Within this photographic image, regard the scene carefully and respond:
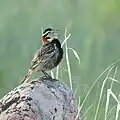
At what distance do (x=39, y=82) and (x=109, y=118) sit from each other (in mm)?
1488

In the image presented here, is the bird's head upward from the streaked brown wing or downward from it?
upward

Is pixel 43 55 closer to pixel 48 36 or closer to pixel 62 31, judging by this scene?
pixel 48 36

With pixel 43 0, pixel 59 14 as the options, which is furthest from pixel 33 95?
pixel 43 0

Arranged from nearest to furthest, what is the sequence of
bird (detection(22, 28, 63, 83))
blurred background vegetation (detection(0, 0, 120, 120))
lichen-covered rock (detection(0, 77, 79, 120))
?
1. lichen-covered rock (detection(0, 77, 79, 120))
2. bird (detection(22, 28, 63, 83))
3. blurred background vegetation (detection(0, 0, 120, 120))

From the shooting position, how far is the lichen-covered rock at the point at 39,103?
334 cm

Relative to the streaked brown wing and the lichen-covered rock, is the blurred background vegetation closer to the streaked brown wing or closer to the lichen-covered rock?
the streaked brown wing

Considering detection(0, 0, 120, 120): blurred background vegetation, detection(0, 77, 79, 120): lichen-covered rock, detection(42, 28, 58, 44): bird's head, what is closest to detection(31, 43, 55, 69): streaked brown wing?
detection(42, 28, 58, 44): bird's head

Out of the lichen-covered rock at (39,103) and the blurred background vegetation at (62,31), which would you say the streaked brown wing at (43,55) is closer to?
the lichen-covered rock at (39,103)

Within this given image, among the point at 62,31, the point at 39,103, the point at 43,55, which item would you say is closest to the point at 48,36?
the point at 43,55

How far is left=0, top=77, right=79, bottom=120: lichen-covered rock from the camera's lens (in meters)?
3.34

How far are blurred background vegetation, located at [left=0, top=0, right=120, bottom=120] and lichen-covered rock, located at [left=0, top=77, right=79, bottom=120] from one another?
2885 millimetres

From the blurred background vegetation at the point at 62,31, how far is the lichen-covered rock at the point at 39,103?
2.89 metres

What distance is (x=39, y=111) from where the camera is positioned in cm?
341

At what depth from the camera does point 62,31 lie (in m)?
7.25
